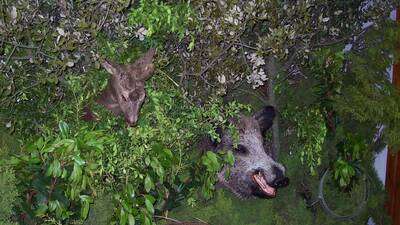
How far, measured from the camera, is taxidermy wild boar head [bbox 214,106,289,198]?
123 inches

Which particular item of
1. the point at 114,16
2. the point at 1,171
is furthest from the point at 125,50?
the point at 1,171

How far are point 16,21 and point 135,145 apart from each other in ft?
2.74

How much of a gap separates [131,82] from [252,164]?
87 centimetres

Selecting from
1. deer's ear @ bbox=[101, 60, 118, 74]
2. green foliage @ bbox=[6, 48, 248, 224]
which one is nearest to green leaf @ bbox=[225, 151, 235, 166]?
green foliage @ bbox=[6, 48, 248, 224]

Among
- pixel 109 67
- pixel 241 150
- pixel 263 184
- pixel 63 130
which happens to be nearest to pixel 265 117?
pixel 241 150

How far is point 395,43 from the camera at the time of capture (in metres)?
3.66

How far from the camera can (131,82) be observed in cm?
283

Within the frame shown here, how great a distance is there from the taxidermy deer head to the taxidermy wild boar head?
631mm

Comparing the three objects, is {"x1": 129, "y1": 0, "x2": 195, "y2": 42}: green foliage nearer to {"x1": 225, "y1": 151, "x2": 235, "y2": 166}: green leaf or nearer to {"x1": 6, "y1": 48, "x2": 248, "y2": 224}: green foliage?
{"x1": 6, "y1": 48, "x2": 248, "y2": 224}: green foliage

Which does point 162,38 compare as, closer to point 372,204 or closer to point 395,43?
point 395,43

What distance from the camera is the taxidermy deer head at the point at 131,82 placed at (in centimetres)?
283

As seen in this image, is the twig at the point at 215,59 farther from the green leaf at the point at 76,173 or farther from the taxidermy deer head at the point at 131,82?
the green leaf at the point at 76,173

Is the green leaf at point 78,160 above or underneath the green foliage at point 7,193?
above

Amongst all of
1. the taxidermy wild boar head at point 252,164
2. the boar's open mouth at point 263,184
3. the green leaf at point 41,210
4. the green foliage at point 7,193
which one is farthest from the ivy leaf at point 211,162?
the green foliage at point 7,193
